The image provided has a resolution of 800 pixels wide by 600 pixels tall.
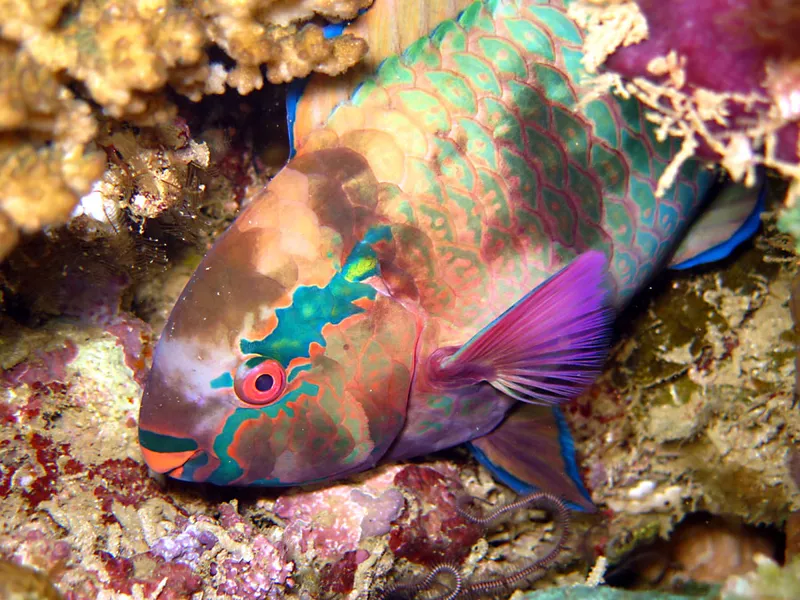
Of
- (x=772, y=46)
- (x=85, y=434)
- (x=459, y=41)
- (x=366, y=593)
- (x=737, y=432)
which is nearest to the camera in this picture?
(x=772, y=46)

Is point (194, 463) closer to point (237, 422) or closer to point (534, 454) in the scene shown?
point (237, 422)

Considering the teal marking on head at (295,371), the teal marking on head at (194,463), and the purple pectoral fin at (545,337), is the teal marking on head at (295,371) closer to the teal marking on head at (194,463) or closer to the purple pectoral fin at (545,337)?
the teal marking on head at (194,463)

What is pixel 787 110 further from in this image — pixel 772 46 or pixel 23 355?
pixel 23 355

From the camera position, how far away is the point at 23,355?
2615 mm

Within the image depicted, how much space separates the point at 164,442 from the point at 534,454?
6.17 feet

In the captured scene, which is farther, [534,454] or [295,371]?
[534,454]

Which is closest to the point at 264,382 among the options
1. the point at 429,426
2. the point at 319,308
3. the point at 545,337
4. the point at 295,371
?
the point at 295,371

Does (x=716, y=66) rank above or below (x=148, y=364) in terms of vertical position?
above

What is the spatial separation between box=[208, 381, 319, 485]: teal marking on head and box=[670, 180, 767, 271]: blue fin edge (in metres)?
2.22

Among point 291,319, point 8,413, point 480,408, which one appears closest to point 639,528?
point 480,408

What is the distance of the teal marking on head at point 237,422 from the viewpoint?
2.26 metres

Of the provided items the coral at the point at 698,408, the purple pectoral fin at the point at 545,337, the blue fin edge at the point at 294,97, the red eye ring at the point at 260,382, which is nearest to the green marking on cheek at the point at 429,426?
the purple pectoral fin at the point at 545,337

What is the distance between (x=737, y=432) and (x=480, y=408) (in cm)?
184

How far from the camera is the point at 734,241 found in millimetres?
3201
